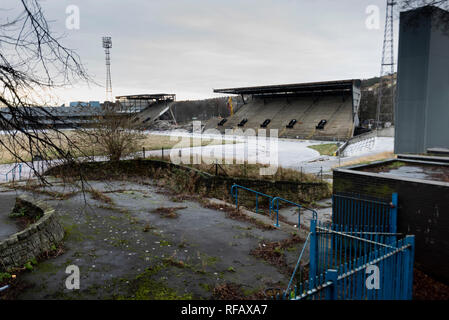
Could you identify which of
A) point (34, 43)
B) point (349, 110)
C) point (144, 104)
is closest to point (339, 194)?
point (34, 43)

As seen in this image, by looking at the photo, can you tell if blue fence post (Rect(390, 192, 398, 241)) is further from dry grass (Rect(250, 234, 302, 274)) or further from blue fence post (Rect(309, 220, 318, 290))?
blue fence post (Rect(309, 220, 318, 290))

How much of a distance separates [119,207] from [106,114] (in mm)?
10877

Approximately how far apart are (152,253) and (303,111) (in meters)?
52.9

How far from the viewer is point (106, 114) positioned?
22.8 m

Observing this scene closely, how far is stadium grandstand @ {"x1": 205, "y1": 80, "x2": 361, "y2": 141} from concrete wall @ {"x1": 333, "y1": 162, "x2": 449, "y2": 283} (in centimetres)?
3684

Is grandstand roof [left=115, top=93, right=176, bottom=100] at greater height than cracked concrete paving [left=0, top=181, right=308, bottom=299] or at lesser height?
greater

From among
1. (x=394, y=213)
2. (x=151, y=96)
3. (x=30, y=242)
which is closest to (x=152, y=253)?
(x=30, y=242)

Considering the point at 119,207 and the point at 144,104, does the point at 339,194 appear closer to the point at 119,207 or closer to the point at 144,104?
the point at 119,207

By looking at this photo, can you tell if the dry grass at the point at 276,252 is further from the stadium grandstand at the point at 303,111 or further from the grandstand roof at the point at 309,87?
the grandstand roof at the point at 309,87

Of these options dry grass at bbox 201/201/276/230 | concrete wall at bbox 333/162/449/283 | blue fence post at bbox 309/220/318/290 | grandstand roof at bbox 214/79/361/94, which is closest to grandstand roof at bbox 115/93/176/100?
Answer: grandstand roof at bbox 214/79/361/94

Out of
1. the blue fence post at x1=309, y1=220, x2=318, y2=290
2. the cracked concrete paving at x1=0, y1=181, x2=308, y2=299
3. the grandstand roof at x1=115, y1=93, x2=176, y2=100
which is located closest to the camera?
A: the blue fence post at x1=309, y1=220, x2=318, y2=290

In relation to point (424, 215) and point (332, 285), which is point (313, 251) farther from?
point (424, 215)

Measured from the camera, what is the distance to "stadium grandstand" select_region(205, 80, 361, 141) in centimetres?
5006

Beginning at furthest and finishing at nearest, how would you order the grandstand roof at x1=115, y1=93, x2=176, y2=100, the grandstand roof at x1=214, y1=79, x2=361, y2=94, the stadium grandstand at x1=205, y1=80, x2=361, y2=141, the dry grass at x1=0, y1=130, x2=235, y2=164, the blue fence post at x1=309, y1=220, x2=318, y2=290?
the grandstand roof at x1=115, y1=93, x2=176, y2=100, the grandstand roof at x1=214, y1=79, x2=361, y2=94, the stadium grandstand at x1=205, y1=80, x2=361, y2=141, the blue fence post at x1=309, y1=220, x2=318, y2=290, the dry grass at x1=0, y1=130, x2=235, y2=164
